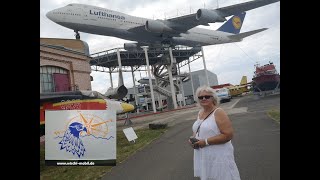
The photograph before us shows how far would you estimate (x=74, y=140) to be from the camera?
6.10 m

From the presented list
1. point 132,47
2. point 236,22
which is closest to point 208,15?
point 132,47

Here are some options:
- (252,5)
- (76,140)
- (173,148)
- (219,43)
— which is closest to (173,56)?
(219,43)

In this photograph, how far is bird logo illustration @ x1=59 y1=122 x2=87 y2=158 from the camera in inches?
239

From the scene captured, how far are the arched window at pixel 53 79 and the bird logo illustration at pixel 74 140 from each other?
15.6 metres

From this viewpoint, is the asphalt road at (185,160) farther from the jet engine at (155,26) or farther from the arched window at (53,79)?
the jet engine at (155,26)

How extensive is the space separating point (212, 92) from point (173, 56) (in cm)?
4390

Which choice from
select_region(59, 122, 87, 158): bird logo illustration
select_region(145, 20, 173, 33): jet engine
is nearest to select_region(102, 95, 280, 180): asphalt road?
select_region(59, 122, 87, 158): bird logo illustration

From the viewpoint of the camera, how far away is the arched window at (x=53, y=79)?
817 inches
